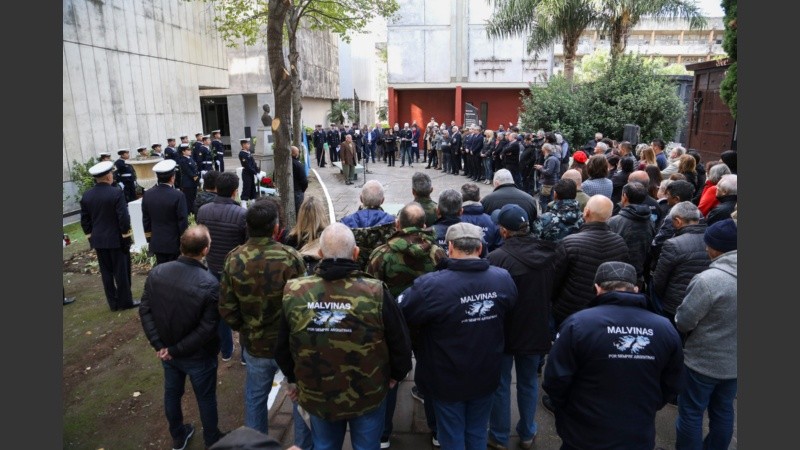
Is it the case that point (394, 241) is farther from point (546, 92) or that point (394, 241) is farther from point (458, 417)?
point (546, 92)

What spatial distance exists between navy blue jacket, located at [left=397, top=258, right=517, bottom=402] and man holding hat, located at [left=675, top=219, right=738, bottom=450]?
1313 millimetres

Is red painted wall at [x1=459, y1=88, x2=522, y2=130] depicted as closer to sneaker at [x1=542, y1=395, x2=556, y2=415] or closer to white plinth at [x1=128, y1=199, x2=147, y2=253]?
white plinth at [x1=128, y1=199, x2=147, y2=253]

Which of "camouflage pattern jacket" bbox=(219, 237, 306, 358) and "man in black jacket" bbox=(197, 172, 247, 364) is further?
"man in black jacket" bbox=(197, 172, 247, 364)

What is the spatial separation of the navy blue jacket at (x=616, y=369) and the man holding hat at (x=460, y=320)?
45cm

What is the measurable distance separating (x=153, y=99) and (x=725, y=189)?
17160mm

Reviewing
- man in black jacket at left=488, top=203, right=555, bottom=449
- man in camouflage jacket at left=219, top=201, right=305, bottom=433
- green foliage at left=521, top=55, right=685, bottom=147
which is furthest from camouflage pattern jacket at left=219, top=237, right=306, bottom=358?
green foliage at left=521, top=55, right=685, bottom=147

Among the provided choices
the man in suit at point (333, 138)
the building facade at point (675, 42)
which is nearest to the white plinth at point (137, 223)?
the man in suit at point (333, 138)

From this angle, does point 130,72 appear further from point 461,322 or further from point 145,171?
point 461,322

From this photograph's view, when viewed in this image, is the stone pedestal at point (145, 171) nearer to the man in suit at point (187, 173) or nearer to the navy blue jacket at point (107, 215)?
the man in suit at point (187, 173)

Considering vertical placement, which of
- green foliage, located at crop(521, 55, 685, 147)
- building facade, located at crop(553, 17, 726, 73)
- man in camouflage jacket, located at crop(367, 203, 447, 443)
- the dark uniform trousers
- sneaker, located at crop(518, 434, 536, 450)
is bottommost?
sneaker, located at crop(518, 434, 536, 450)

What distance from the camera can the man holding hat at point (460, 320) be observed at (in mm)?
3053

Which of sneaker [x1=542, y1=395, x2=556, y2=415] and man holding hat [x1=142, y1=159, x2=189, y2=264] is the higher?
man holding hat [x1=142, y1=159, x2=189, y2=264]

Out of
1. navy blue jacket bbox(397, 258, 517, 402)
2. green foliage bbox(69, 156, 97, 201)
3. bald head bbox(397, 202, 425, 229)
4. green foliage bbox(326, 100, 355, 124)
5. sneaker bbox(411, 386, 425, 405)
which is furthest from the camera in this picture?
green foliage bbox(326, 100, 355, 124)

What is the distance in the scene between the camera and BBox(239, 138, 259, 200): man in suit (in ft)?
40.9
